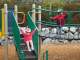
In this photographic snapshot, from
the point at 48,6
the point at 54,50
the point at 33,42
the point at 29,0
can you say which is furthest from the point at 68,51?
the point at 29,0

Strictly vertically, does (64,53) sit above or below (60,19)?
below

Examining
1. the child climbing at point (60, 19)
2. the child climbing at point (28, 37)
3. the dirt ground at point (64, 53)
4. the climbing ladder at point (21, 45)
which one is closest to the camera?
the climbing ladder at point (21, 45)

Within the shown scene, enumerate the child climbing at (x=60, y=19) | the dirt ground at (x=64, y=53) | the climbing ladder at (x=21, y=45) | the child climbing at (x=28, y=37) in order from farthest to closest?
the dirt ground at (x=64, y=53), the child climbing at (x=60, y=19), the child climbing at (x=28, y=37), the climbing ladder at (x=21, y=45)

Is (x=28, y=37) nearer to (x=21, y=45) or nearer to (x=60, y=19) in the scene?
(x=21, y=45)

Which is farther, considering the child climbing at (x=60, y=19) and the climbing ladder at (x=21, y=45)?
the child climbing at (x=60, y=19)

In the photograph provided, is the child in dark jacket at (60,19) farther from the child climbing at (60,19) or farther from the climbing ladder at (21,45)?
the climbing ladder at (21,45)

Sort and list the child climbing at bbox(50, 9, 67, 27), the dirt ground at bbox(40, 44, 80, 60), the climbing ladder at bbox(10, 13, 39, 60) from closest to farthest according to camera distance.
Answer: the climbing ladder at bbox(10, 13, 39, 60) → the child climbing at bbox(50, 9, 67, 27) → the dirt ground at bbox(40, 44, 80, 60)

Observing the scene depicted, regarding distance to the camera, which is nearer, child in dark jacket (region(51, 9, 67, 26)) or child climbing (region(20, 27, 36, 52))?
child climbing (region(20, 27, 36, 52))

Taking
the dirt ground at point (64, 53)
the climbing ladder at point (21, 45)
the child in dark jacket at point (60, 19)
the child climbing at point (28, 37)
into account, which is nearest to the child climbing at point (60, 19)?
the child in dark jacket at point (60, 19)

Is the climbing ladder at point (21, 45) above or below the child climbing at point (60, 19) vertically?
below

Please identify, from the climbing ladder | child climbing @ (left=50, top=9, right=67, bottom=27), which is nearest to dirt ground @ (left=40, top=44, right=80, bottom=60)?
child climbing @ (left=50, top=9, right=67, bottom=27)

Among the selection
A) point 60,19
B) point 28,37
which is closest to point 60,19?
point 60,19

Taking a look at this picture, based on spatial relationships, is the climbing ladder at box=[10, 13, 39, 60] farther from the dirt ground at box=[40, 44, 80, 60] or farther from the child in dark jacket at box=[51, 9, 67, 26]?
the dirt ground at box=[40, 44, 80, 60]

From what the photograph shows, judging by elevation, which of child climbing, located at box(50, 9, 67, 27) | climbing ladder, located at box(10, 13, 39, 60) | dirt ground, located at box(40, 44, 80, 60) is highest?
child climbing, located at box(50, 9, 67, 27)
